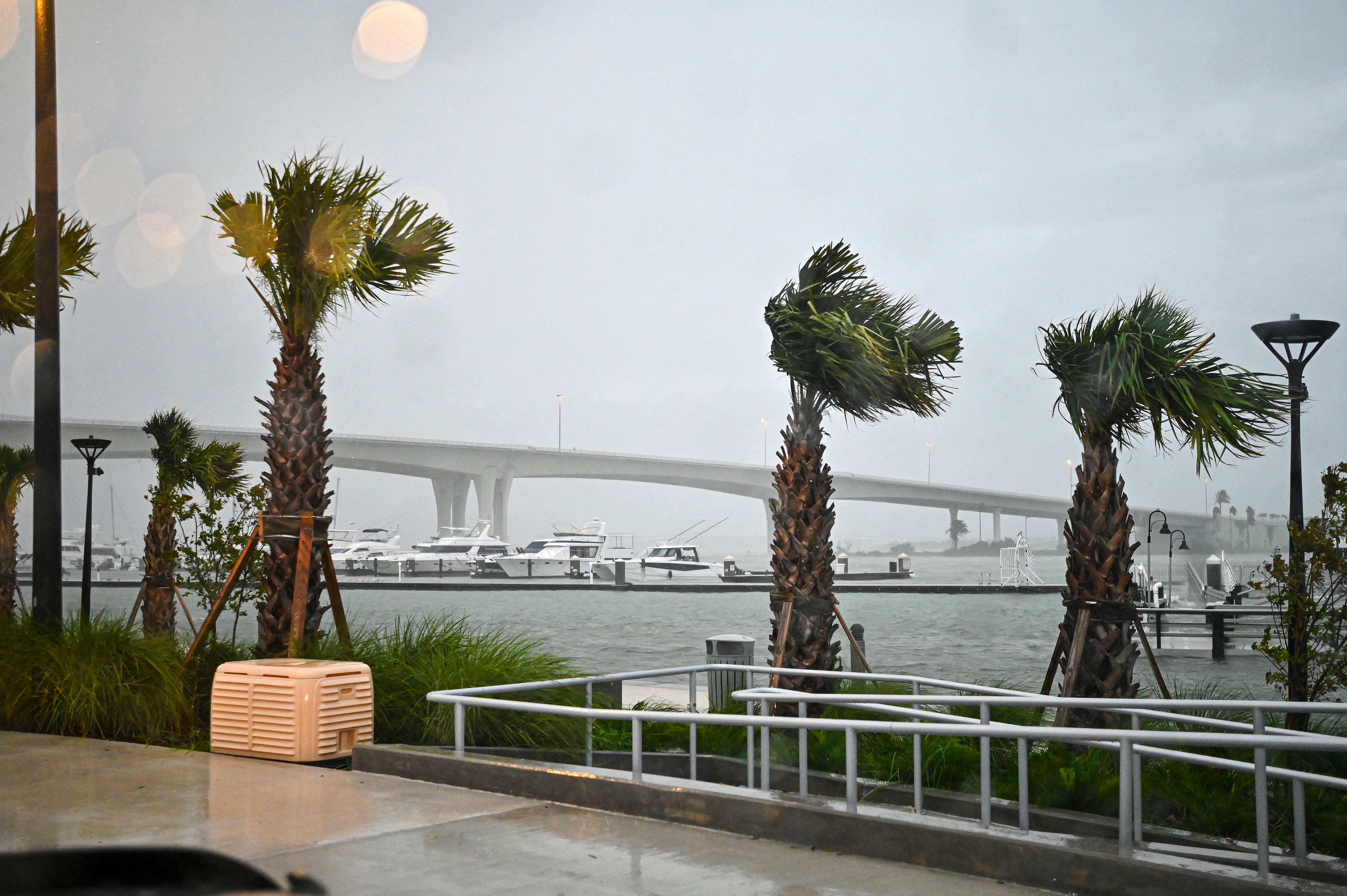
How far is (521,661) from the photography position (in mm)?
9234

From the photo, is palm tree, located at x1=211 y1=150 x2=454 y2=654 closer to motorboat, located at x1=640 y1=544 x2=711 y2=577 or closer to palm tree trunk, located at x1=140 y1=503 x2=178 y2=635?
palm tree trunk, located at x1=140 y1=503 x2=178 y2=635

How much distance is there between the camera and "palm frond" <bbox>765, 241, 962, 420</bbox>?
11000mm

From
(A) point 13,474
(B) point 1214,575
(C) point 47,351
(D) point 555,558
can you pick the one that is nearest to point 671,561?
(D) point 555,558

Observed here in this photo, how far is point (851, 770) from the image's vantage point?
520cm

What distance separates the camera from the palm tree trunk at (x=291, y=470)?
10.8 meters

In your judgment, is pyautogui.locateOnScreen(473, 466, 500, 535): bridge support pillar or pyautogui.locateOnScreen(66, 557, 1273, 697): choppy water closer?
pyautogui.locateOnScreen(66, 557, 1273, 697): choppy water

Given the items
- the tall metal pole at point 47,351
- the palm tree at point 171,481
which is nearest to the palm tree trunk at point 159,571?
the palm tree at point 171,481

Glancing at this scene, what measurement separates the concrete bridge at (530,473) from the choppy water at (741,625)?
20.8 feet

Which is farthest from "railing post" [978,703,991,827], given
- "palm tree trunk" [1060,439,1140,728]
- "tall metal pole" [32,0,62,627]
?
"tall metal pole" [32,0,62,627]

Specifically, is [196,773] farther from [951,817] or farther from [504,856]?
[951,817]

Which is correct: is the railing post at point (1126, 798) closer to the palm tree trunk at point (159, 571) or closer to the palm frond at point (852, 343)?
the palm frond at point (852, 343)

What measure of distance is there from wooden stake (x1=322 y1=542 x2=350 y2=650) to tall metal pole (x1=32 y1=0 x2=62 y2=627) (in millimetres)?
2611

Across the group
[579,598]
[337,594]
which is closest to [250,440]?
[579,598]

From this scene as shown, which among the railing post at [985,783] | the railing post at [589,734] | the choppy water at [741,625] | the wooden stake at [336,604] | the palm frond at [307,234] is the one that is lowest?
the choppy water at [741,625]
